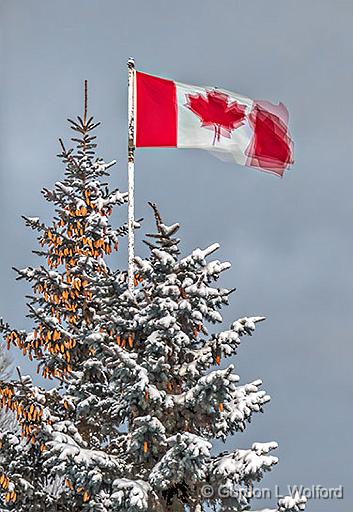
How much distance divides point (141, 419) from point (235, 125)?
646 centimetres

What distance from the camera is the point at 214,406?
13094 mm

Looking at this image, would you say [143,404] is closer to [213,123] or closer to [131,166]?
[131,166]

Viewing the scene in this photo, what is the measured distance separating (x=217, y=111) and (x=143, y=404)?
622 cm

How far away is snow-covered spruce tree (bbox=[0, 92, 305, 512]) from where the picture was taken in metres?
12.9

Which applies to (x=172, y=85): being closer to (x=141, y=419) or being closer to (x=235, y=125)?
(x=235, y=125)

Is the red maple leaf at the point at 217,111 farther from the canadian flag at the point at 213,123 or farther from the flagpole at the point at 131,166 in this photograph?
the flagpole at the point at 131,166

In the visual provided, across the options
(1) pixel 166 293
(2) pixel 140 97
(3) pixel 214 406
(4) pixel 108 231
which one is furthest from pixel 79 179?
(3) pixel 214 406

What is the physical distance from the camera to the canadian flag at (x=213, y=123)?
16297 mm

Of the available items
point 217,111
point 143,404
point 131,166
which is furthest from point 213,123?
point 143,404

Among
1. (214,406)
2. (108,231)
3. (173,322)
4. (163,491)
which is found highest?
(108,231)

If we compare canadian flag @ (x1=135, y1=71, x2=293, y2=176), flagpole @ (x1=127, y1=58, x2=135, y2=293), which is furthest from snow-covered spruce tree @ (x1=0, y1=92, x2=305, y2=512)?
canadian flag @ (x1=135, y1=71, x2=293, y2=176)

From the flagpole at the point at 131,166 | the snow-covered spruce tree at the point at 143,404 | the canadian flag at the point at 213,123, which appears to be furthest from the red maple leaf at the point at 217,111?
the snow-covered spruce tree at the point at 143,404

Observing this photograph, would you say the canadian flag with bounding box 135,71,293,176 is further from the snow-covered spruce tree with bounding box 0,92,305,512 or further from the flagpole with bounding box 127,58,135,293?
the snow-covered spruce tree with bounding box 0,92,305,512

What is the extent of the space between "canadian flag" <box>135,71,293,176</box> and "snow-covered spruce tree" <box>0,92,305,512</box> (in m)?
2.44
